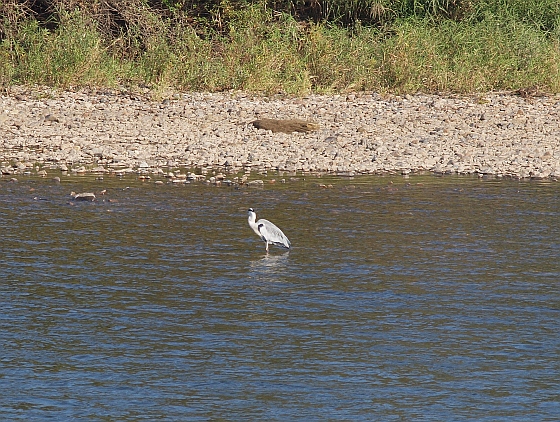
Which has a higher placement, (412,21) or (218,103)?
(412,21)

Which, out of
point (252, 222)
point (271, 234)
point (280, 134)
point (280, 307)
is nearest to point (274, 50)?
point (280, 134)

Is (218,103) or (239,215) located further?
(218,103)

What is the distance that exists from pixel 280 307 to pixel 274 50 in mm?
10687

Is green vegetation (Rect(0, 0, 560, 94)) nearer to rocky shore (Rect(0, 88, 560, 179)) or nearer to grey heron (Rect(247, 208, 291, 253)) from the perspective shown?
rocky shore (Rect(0, 88, 560, 179))

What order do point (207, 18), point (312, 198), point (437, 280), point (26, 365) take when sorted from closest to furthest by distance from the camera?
point (26, 365), point (437, 280), point (312, 198), point (207, 18)

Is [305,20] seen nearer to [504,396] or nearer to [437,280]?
[437,280]

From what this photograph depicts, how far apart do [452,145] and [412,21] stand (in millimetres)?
6669

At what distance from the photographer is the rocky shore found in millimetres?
11461

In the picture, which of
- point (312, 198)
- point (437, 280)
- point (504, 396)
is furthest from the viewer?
point (312, 198)

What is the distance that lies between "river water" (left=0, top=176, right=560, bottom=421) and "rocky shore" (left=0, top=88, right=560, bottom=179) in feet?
5.35

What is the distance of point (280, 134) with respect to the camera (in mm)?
12805

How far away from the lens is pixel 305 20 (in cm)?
1978

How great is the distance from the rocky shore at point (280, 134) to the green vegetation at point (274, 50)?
2.04 feet

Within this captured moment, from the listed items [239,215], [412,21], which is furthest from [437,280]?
[412,21]
